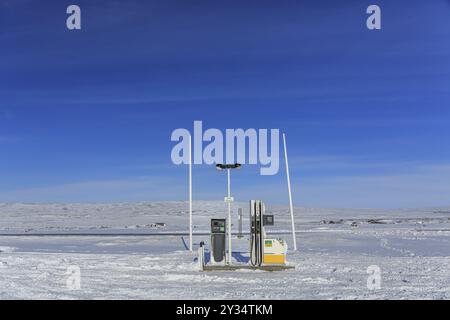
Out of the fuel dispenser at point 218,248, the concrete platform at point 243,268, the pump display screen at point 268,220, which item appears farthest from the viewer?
the pump display screen at point 268,220

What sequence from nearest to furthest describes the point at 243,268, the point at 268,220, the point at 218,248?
the point at 243,268 < the point at 218,248 < the point at 268,220

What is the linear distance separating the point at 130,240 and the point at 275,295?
2003 centimetres

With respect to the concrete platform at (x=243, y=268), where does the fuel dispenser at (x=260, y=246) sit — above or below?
above

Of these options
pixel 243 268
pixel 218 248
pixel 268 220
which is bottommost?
pixel 243 268

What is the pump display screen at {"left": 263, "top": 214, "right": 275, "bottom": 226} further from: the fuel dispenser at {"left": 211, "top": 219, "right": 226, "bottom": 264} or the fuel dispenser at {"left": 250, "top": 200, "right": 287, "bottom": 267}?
the fuel dispenser at {"left": 211, "top": 219, "right": 226, "bottom": 264}

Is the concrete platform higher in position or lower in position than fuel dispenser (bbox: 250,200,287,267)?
lower

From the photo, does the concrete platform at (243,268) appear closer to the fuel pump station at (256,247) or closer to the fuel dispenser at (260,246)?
the fuel pump station at (256,247)

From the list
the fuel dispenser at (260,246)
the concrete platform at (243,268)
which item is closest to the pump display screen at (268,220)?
the fuel dispenser at (260,246)

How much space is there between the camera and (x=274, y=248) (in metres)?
16.1

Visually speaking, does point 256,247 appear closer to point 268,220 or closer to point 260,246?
point 260,246

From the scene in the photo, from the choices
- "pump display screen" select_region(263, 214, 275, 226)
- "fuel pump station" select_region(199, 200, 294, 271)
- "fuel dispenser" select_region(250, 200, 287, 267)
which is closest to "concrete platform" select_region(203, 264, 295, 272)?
"fuel pump station" select_region(199, 200, 294, 271)

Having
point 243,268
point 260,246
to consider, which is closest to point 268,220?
point 260,246
